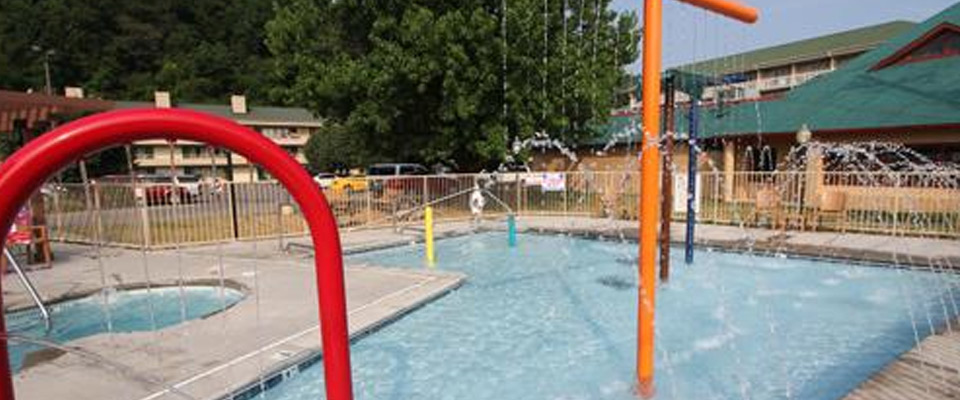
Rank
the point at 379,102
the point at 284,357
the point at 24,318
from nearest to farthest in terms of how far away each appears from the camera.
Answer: the point at 284,357 < the point at 24,318 < the point at 379,102

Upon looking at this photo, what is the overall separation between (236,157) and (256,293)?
51101mm

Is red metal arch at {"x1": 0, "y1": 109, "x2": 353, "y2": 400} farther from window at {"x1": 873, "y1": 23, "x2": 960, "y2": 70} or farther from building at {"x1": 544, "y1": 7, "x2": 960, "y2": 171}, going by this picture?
window at {"x1": 873, "y1": 23, "x2": 960, "y2": 70}

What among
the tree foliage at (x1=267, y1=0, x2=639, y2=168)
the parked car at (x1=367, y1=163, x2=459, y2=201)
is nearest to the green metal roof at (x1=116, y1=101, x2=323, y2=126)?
the tree foliage at (x1=267, y1=0, x2=639, y2=168)

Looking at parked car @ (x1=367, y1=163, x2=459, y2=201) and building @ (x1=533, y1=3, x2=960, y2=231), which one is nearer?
building @ (x1=533, y1=3, x2=960, y2=231)

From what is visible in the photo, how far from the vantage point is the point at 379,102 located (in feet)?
73.5

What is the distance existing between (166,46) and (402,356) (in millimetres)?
91497

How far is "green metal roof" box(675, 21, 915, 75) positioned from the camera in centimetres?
5416

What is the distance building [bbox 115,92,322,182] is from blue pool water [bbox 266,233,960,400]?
157 ft

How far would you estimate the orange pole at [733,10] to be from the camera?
5.09m

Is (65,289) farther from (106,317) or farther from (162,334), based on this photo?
(162,334)

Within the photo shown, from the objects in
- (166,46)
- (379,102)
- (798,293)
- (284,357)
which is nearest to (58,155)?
(284,357)

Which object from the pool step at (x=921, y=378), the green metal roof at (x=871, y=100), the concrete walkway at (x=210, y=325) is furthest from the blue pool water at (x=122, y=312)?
the green metal roof at (x=871, y=100)

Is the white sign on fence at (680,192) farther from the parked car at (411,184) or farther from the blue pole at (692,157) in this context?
the parked car at (411,184)

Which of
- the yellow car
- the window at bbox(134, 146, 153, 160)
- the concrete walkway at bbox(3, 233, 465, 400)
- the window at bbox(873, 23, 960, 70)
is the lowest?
the concrete walkway at bbox(3, 233, 465, 400)
